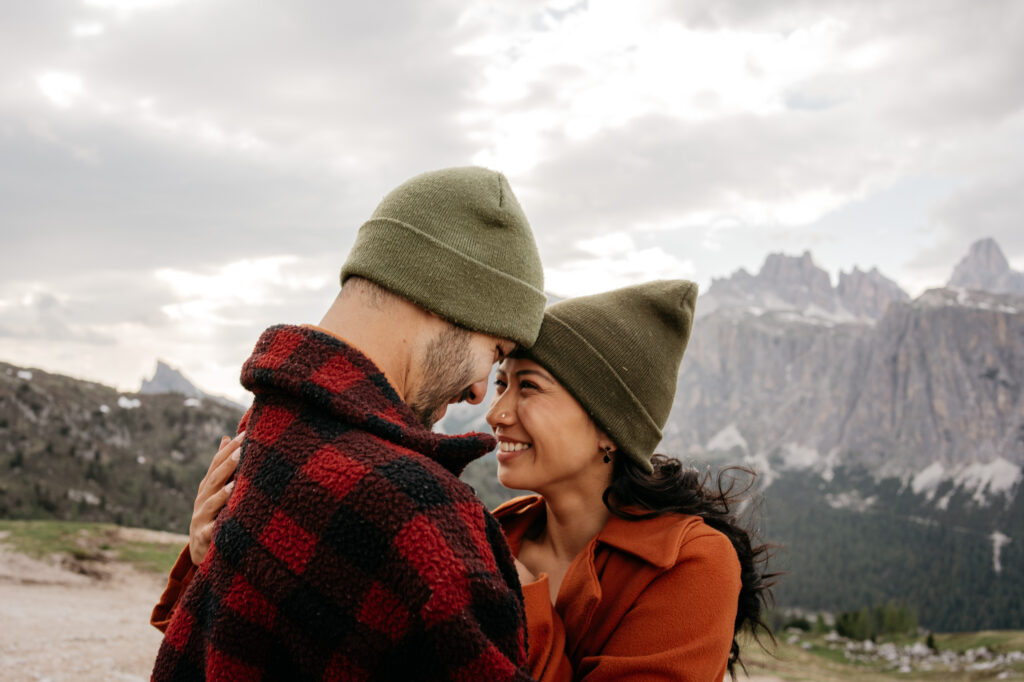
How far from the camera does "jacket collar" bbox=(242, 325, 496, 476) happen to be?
1.63 m

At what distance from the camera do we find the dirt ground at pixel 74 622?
402 inches

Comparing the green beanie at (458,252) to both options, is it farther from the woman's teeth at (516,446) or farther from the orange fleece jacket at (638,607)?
the woman's teeth at (516,446)

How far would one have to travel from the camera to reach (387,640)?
1.44 m

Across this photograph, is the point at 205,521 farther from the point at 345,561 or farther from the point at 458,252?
the point at 458,252

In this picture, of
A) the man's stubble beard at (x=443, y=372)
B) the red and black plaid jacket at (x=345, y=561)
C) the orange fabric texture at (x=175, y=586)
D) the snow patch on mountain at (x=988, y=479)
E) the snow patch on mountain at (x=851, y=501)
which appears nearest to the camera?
the red and black plaid jacket at (x=345, y=561)

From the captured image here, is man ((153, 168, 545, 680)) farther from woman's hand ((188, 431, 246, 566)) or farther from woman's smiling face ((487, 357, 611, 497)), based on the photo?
woman's smiling face ((487, 357, 611, 497))

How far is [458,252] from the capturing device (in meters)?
2.16

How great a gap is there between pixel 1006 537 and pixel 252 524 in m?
183

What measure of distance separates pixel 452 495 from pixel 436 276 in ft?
2.48

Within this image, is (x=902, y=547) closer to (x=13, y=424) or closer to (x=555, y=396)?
(x=13, y=424)

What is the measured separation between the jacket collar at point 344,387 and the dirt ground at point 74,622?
10.4m

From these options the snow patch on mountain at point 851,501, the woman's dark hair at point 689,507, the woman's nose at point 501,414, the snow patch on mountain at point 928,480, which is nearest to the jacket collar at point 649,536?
the woman's dark hair at point 689,507

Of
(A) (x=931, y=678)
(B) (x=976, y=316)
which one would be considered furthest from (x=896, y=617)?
(B) (x=976, y=316)

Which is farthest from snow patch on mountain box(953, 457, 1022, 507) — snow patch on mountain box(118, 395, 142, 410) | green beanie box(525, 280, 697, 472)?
green beanie box(525, 280, 697, 472)
